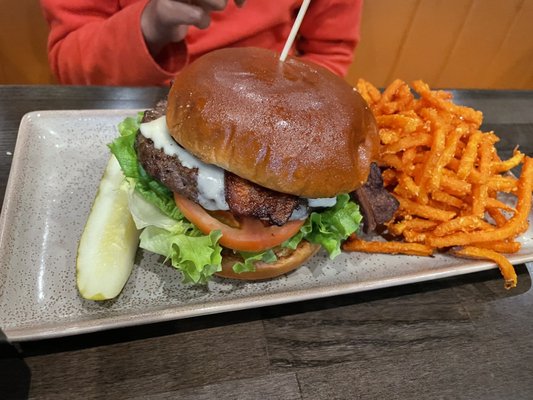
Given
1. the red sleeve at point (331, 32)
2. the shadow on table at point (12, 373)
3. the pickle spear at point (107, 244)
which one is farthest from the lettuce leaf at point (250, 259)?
the red sleeve at point (331, 32)

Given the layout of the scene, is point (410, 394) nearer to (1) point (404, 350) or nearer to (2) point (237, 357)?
(1) point (404, 350)

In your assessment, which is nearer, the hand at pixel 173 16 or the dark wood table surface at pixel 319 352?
the dark wood table surface at pixel 319 352

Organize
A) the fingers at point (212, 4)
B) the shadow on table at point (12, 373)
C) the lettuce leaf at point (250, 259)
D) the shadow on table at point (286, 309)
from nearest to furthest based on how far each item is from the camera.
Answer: the shadow on table at point (12, 373) < the shadow on table at point (286, 309) < the lettuce leaf at point (250, 259) < the fingers at point (212, 4)

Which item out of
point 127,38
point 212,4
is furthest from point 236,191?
point 127,38

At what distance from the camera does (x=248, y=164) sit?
129 centimetres

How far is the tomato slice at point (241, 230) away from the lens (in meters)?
1.43

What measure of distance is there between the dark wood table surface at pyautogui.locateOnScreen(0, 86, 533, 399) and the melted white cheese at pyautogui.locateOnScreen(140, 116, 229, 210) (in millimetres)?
405

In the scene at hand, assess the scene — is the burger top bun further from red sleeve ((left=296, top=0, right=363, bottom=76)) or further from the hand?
red sleeve ((left=296, top=0, right=363, bottom=76))

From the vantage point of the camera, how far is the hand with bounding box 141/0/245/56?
1755mm

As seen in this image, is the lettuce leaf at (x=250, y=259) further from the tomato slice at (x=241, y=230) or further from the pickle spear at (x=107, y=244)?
the pickle spear at (x=107, y=244)

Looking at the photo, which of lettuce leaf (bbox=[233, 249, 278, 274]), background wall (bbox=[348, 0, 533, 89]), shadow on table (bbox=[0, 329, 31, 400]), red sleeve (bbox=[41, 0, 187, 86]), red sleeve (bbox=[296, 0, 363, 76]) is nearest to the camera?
shadow on table (bbox=[0, 329, 31, 400])

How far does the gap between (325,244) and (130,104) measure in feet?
3.96

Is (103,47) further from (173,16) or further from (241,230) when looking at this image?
(241,230)

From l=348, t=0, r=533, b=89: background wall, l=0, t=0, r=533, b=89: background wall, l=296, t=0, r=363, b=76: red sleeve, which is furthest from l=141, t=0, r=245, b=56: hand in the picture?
l=348, t=0, r=533, b=89: background wall
